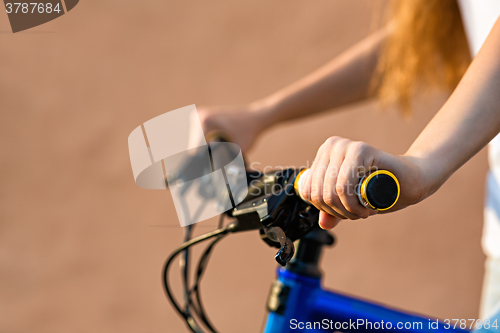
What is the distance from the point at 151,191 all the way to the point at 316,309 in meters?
1.26

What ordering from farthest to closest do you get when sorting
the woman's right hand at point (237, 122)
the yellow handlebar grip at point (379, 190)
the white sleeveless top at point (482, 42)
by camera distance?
1. the woman's right hand at point (237, 122)
2. the white sleeveless top at point (482, 42)
3. the yellow handlebar grip at point (379, 190)

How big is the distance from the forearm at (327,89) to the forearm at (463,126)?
1.06 feet

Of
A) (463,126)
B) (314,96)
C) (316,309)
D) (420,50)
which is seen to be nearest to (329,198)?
(463,126)

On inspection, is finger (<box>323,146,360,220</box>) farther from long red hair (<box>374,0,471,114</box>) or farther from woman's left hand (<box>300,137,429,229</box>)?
long red hair (<box>374,0,471,114</box>)

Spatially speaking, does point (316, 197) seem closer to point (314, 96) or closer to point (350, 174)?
point (350, 174)

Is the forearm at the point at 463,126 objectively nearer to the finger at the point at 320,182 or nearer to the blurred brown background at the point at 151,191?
the finger at the point at 320,182

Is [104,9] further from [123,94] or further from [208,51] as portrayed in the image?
[208,51]

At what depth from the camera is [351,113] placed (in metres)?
1.58

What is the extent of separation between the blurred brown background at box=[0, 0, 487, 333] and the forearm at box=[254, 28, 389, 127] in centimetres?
93

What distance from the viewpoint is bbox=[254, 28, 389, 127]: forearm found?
0.64m

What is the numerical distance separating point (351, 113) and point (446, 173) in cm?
133

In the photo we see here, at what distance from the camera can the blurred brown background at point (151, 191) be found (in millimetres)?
1475

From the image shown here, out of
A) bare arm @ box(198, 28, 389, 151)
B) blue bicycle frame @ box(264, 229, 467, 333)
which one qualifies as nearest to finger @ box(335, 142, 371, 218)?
blue bicycle frame @ box(264, 229, 467, 333)

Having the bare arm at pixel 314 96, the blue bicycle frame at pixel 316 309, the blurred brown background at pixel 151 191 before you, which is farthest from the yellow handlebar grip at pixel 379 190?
the blurred brown background at pixel 151 191
